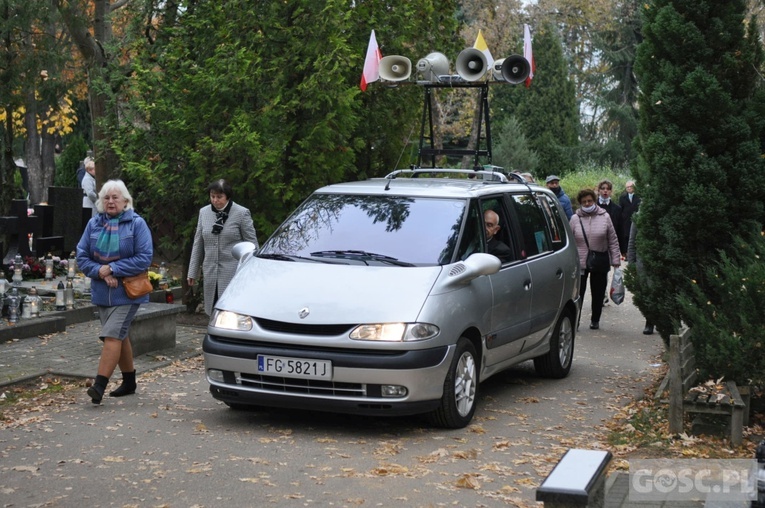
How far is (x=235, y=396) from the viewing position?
824 centimetres

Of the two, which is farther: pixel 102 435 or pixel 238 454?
pixel 102 435

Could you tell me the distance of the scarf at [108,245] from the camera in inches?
358

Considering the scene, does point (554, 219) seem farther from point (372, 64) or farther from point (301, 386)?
point (301, 386)

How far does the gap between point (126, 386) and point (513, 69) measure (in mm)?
5986

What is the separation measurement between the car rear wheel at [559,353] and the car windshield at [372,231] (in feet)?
7.39

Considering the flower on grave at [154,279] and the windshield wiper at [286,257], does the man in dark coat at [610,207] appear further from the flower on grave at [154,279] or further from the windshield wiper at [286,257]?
the windshield wiper at [286,257]

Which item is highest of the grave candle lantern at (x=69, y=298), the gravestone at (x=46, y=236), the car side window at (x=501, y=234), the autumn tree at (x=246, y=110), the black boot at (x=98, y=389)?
the autumn tree at (x=246, y=110)

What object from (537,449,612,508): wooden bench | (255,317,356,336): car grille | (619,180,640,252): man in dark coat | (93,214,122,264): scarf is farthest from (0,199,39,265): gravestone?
(537,449,612,508): wooden bench

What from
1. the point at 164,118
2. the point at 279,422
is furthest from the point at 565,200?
the point at 279,422

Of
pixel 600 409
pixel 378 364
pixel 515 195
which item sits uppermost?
pixel 515 195

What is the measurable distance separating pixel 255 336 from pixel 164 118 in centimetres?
646

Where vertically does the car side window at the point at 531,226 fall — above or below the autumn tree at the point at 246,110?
below

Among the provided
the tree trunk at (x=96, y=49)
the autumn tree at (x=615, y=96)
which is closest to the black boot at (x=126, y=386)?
the tree trunk at (x=96, y=49)

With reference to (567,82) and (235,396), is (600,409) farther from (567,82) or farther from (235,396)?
(567,82)
